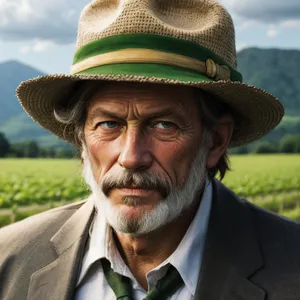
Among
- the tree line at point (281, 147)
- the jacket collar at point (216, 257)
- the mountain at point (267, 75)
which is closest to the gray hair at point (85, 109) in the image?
the jacket collar at point (216, 257)

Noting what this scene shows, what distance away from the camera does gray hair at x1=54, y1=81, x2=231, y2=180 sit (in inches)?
89.7

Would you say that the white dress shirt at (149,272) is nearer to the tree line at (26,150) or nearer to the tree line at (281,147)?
the tree line at (26,150)

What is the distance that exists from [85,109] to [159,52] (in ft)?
1.44

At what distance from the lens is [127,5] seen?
7.11 feet

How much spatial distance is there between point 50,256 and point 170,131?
815 millimetres

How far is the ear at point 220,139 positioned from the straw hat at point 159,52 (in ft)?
0.26

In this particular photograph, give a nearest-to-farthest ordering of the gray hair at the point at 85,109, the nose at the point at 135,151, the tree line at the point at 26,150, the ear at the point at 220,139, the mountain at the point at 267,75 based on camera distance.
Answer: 1. the nose at the point at 135,151
2. the gray hair at the point at 85,109
3. the ear at the point at 220,139
4. the tree line at the point at 26,150
5. the mountain at the point at 267,75

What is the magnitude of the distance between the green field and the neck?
6446 millimetres

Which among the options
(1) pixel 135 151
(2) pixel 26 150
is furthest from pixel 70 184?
(1) pixel 135 151

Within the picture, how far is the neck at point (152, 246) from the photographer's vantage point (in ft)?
7.70

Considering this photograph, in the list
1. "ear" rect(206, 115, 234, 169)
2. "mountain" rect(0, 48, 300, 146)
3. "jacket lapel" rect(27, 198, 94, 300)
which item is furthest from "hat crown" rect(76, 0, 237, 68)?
"mountain" rect(0, 48, 300, 146)

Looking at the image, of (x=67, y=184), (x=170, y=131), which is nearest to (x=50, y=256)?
(x=170, y=131)

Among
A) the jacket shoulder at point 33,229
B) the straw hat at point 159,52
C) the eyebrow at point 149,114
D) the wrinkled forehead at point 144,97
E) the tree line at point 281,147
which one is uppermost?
the straw hat at point 159,52

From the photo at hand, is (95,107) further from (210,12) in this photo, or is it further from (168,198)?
(210,12)
